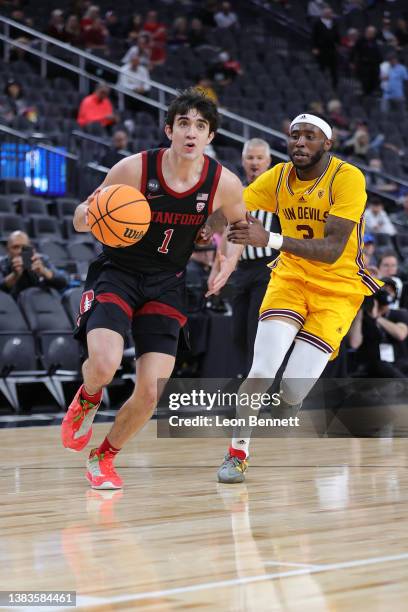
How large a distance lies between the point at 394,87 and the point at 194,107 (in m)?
18.0

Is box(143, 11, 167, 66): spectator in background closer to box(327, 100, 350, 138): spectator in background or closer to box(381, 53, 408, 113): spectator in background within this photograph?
box(327, 100, 350, 138): spectator in background

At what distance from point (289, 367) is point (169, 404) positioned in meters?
4.58

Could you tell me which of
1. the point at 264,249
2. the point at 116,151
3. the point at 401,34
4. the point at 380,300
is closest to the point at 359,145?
the point at 116,151

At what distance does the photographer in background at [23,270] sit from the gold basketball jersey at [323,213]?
4.68 m

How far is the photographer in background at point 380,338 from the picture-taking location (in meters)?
11.1

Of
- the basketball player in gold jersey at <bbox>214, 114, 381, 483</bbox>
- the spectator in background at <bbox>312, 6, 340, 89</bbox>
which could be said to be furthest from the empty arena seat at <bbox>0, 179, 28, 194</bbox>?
the spectator in background at <bbox>312, 6, 340, 89</bbox>

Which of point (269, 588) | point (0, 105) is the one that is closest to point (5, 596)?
point (269, 588)

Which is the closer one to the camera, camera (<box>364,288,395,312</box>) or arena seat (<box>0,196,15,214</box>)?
camera (<box>364,288,395,312</box>)

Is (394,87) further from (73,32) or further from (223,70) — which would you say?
(73,32)

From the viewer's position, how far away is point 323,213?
6.25 m

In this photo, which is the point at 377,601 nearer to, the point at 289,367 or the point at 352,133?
the point at 289,367

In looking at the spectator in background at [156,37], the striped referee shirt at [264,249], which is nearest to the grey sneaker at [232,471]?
the striped referee shirt at [264,249]

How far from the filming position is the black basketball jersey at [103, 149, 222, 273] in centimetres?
584

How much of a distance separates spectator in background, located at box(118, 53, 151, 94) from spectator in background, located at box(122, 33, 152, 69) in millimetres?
327
